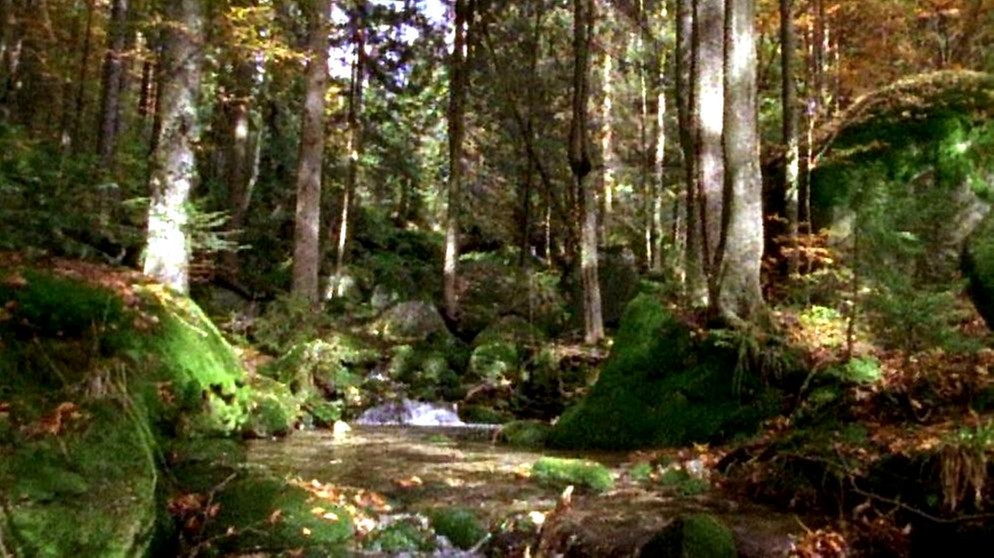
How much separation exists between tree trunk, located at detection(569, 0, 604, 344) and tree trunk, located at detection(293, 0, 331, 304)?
216 inches

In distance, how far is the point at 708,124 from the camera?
1259 cm

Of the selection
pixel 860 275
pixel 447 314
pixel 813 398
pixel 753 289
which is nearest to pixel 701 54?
pixel 753 289

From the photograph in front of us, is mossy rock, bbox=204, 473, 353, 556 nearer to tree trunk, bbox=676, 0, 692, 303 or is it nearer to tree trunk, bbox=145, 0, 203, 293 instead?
tree trunk, bbox=145, 0, 203, 293

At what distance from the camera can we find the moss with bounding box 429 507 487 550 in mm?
6297

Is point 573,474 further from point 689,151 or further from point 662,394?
point 689,151

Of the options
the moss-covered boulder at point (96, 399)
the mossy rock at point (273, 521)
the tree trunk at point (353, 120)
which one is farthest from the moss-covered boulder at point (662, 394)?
the tree trunk at point (353, 120)

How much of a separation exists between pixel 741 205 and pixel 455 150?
12716 mm

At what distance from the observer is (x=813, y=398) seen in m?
8.77

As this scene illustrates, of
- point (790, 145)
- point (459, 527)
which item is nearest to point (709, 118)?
point (790, 145)

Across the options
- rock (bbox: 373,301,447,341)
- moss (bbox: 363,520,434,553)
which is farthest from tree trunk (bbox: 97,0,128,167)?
moss (bbox: 363,520,434,553)

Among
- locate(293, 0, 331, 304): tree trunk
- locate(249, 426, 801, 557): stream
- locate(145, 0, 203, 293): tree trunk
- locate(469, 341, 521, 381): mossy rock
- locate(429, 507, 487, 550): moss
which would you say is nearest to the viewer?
locate(249, 426, 801, 557): stream

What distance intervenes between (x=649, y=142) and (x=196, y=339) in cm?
2461

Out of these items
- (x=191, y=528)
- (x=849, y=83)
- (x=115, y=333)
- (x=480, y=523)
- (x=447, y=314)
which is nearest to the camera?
(x=191, y=528)

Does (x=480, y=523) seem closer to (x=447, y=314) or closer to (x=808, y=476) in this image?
(x=808, y=476)
